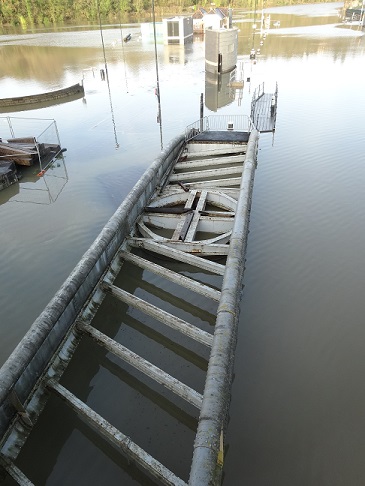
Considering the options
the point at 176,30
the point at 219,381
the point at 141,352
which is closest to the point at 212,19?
the point at 176,30

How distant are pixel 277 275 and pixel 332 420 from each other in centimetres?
522

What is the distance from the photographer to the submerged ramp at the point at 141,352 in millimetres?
7203

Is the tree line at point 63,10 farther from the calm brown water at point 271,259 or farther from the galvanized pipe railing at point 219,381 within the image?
the galvanized pipe railing at point 219,381

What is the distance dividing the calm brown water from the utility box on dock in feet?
38.7

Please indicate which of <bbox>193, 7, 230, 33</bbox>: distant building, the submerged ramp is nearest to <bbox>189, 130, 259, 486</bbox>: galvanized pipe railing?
the submerged ramp

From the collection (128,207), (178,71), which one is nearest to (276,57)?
(178,71)

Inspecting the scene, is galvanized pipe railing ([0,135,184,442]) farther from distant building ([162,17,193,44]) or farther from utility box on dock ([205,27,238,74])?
distant building ([162,17,193,44])

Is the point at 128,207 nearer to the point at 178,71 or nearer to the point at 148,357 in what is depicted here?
the point at 148,357

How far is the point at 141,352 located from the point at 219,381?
301 centimetres

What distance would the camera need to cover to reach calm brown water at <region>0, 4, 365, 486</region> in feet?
24.7

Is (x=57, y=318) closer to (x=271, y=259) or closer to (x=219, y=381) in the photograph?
(x=219, y=381)

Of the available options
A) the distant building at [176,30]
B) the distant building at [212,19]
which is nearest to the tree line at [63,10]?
the distant building at [212,19]

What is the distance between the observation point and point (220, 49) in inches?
1742

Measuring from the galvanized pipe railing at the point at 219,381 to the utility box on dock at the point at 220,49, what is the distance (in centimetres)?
3945
